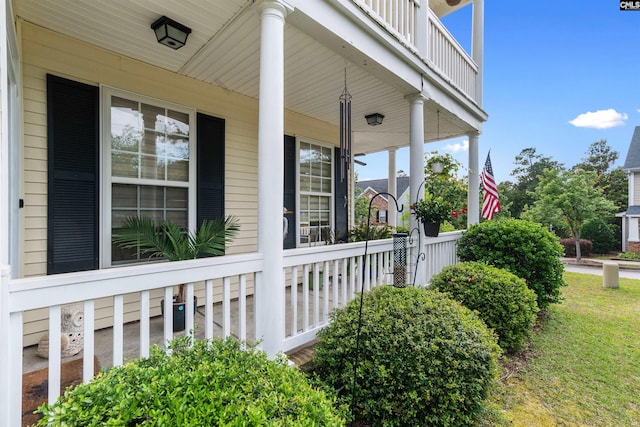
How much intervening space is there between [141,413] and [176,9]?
2.86m

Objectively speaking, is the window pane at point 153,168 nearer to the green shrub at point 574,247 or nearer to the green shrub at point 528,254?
the green shrub at point 528,254

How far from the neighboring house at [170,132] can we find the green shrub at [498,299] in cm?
52

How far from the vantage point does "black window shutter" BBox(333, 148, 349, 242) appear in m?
5.97

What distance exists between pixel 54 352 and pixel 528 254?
18.4 feet

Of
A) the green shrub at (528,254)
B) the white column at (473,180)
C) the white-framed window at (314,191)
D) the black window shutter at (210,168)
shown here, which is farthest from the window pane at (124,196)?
the white column at (473,180)

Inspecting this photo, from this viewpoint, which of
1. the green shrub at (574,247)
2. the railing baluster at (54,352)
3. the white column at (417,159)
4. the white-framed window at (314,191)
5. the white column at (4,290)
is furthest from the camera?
the green shrub at (574,247)

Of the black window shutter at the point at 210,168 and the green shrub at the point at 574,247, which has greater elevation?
the black window shutter at the point at 210,168

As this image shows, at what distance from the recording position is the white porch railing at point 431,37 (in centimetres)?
331

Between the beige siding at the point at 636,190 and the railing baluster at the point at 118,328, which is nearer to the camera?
the railing baluster at the point at 118,328

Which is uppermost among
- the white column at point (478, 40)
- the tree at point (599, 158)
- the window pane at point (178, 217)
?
the tree at point (599, 158)

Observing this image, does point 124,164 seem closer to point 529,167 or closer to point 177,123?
point 177,123

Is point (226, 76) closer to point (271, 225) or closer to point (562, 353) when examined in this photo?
point (271, 225)

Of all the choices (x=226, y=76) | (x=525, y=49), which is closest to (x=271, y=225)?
(x=226, y=76)

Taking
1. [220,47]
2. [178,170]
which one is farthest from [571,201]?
[178,170]
